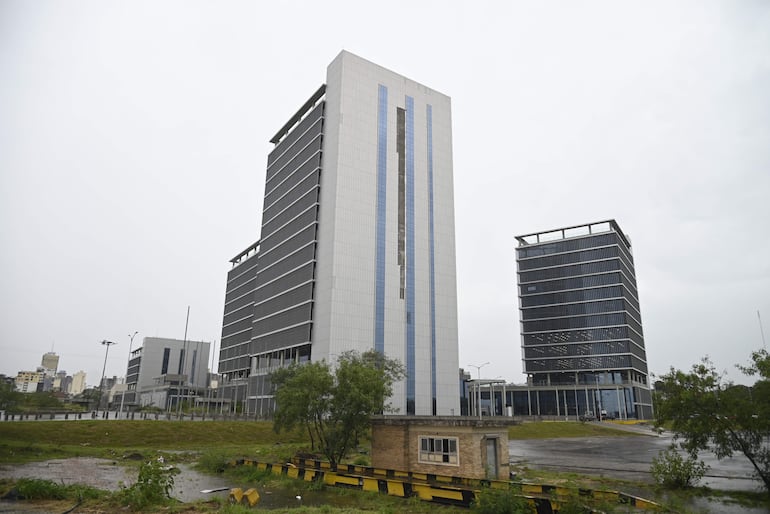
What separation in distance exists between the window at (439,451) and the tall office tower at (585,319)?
12952 cm

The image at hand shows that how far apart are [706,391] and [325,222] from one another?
82.0m

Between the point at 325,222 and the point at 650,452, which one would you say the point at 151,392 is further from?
the point at 650,452

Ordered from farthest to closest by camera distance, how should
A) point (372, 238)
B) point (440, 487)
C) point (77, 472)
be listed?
point (372, 238)
point (77, 472)
point (440, 487)

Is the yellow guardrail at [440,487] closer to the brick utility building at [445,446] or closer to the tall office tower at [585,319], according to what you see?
the brick utility building at [445,446]

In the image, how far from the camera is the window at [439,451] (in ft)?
94.4

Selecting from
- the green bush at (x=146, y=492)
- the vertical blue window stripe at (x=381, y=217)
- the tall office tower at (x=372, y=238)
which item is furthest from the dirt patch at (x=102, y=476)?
the vertical blue window stripe at (x=381, y=217)

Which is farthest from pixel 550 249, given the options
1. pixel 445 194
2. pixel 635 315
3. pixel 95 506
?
pixel 95 506

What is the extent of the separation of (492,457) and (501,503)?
12334mm

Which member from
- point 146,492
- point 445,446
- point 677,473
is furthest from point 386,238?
point 146,492

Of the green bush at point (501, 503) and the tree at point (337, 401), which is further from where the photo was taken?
the tree at point (337, 401)

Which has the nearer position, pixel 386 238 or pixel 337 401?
pixel 337 401

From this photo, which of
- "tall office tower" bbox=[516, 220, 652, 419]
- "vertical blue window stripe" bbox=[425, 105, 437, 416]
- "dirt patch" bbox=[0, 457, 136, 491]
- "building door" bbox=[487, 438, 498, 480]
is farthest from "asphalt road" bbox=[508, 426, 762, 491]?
"tall office tower" bbox=[516, 220, 652, 419]

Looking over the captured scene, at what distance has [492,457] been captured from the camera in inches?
1162

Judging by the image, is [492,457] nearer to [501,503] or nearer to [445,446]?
[445,446]
